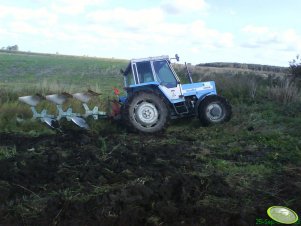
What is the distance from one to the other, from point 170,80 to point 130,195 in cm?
569

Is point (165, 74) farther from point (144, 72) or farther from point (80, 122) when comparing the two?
point (80, 122)

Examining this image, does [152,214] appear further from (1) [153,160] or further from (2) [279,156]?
(2) [279,156]

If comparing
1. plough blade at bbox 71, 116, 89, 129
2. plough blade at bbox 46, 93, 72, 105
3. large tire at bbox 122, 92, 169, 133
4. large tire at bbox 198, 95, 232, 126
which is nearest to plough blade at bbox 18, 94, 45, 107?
plough blade at bbox 46, 93, 72, 105

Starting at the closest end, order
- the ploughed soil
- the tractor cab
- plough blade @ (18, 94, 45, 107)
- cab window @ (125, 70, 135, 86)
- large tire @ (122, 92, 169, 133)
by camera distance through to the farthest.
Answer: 1. the ploughed soil
2. large tire @ (122, 92, 169, 133)
3. plough blade @ (18, 94, 45, 107)
4. the tractor cab
5. cab window @ (125, 70, 135, 86)

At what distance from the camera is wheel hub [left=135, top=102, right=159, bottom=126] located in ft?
32.4

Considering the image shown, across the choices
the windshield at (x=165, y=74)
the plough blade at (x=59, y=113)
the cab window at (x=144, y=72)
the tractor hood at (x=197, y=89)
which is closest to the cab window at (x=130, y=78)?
the cab window at (x=144, y=72)

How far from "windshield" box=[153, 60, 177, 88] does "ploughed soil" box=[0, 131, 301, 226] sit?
9.08ft

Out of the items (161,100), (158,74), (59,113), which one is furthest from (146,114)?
(59,113)

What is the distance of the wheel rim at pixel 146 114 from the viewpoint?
989cm

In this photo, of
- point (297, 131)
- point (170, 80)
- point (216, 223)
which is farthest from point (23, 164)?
point (297, 131)

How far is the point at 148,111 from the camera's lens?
995 centimetres

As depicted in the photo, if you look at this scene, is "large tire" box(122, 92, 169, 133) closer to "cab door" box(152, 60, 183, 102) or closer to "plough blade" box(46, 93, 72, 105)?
"cab door" box(152, 60, 183, 102)

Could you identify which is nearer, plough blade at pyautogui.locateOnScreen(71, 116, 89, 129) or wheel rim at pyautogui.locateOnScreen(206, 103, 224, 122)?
plough blade at pyautogui.locateOnScreen(71, 116, 89, 129)

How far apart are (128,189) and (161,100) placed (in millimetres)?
4814
